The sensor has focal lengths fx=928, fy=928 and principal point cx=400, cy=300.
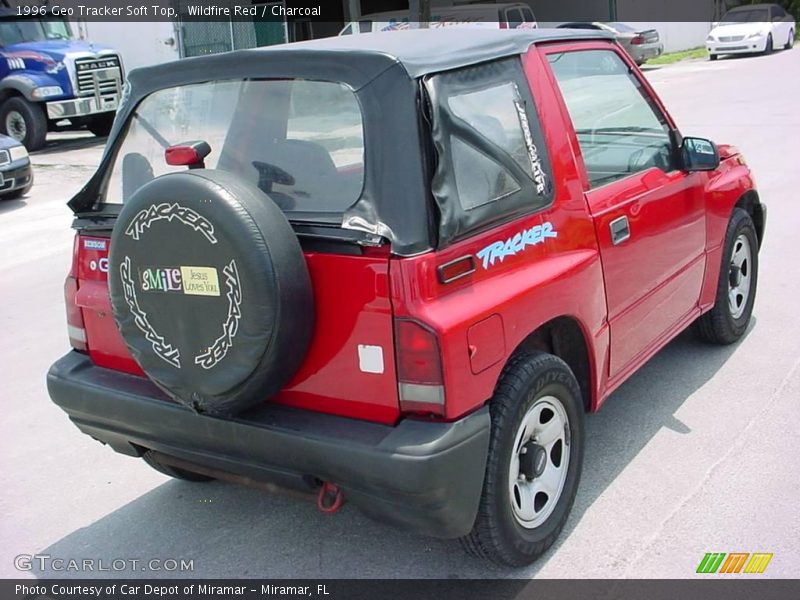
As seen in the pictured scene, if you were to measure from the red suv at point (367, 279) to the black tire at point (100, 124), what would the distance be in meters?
15.2

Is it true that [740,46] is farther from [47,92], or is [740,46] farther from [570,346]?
[570,346]

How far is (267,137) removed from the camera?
133 inches

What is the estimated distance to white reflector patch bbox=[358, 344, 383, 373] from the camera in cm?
293

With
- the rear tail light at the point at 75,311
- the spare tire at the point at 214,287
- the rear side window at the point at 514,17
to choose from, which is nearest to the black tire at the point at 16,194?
the rear tail light at the point at 75,311

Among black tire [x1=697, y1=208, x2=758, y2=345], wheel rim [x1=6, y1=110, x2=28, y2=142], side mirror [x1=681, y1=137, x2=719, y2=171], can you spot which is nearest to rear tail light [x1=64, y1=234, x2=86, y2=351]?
side mirror [x1=681, y1=137, x2=719, y2=171]

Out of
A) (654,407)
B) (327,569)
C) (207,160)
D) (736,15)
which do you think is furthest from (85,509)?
(736,15)

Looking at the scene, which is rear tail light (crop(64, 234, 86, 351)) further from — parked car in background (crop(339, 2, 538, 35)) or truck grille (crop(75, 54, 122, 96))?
parked car in background (crop(339, 2, 538, 35))

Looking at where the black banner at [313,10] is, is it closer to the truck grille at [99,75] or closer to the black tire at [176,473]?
the truck grille at [99,75]

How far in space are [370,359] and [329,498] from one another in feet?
1.68

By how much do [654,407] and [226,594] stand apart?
2331 mm

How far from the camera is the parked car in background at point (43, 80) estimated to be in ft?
53.6

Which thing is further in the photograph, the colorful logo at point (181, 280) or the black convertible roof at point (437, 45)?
the black convertible roof at point (437, 45)

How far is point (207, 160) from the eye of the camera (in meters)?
3.49

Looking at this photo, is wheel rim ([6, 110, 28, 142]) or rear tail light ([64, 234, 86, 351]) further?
wheel rim ([6, 110, 28, 142])
